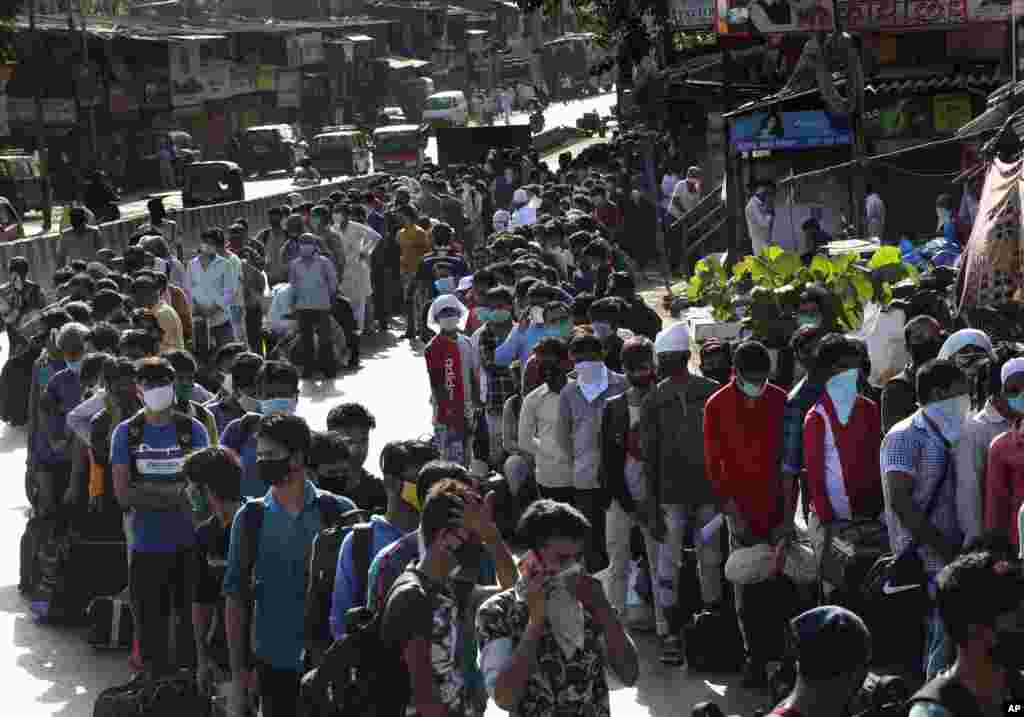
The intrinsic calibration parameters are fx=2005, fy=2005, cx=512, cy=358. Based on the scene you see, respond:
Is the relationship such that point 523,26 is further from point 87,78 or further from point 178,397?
point 178,397

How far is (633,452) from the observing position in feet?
34.4

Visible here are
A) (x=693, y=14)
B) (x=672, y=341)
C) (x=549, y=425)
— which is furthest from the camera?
(x=693, y=14)

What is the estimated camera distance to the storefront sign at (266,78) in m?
78.3

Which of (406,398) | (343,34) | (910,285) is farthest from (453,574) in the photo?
(343,34)

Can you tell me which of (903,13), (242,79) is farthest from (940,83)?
(242,79)

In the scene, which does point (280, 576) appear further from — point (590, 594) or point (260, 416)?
point (590, 594)

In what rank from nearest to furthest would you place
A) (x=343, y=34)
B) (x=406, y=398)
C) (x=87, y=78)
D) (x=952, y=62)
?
(x=406, y=398)
(x=952, y=62)
(x=87, y=78)
(x=343, y=34)

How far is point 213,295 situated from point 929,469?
38.3 feet

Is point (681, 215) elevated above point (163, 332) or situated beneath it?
situated beneath

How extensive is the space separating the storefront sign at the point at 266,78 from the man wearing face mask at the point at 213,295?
6028cm

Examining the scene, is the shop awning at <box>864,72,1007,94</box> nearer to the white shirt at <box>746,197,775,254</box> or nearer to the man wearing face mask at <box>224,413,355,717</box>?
the white shirt at <box>746,197,775,254</box>

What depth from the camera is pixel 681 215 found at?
1280 inches

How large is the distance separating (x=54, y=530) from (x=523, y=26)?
117m

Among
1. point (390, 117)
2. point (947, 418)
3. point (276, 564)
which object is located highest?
point (947, 418)
